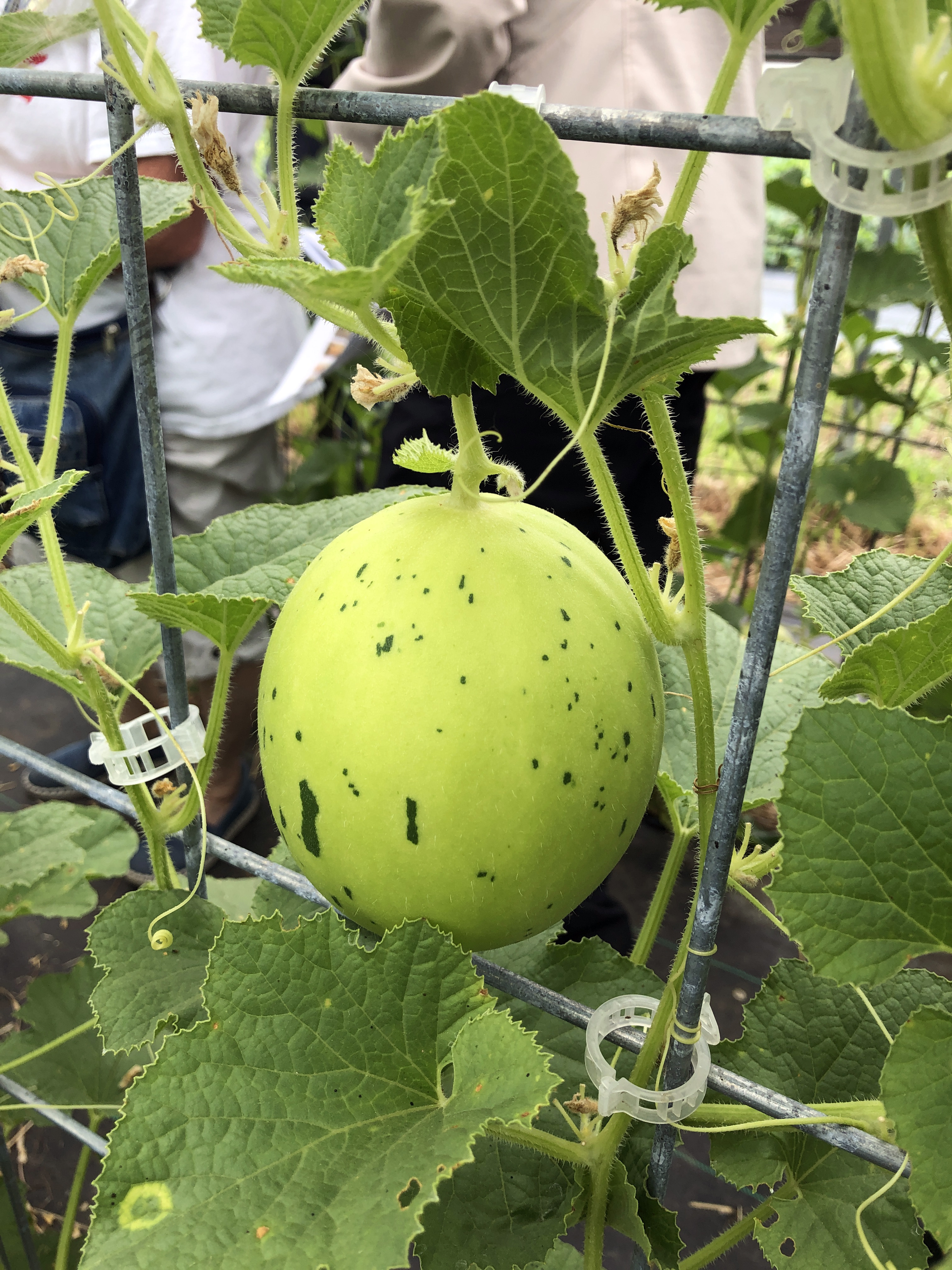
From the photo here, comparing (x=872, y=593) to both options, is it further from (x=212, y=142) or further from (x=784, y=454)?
(x=212, y=142)

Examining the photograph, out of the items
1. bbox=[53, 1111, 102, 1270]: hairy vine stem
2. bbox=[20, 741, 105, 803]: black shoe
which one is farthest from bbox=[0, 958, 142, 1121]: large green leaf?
bbox=[20, 741, 105, 803]: black shoe

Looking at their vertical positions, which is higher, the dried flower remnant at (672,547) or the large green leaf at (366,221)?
the large green leaf at (366,221)

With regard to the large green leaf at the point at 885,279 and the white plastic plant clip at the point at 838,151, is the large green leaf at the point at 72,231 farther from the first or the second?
the large green leaf at the point at 885,279

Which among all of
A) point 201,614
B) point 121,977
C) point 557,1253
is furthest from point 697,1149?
point 201,614

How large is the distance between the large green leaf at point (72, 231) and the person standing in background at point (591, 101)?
41 centimetres

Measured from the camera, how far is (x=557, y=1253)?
712 millimetres

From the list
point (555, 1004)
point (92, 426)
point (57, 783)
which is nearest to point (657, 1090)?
point (555, 1004)

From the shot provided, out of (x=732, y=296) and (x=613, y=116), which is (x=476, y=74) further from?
→ (x=613, y=116)

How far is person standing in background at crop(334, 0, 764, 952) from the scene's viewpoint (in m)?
1.14

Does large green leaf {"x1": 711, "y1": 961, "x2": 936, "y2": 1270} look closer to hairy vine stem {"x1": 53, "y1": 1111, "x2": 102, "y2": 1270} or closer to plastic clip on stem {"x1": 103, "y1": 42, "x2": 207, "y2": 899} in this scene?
plastic clip on stem {"x1": 103, "y1": 42, "x2": 207, "y2": 899}

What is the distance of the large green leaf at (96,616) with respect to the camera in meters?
0.77

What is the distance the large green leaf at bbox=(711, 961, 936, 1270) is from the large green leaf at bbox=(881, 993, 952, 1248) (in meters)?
0.13

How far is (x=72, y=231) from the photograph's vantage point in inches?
27.4

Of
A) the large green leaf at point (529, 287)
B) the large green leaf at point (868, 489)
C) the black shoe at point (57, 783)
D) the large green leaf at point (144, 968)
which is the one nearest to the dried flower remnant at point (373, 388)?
the large green leaf at point (529, 287)
